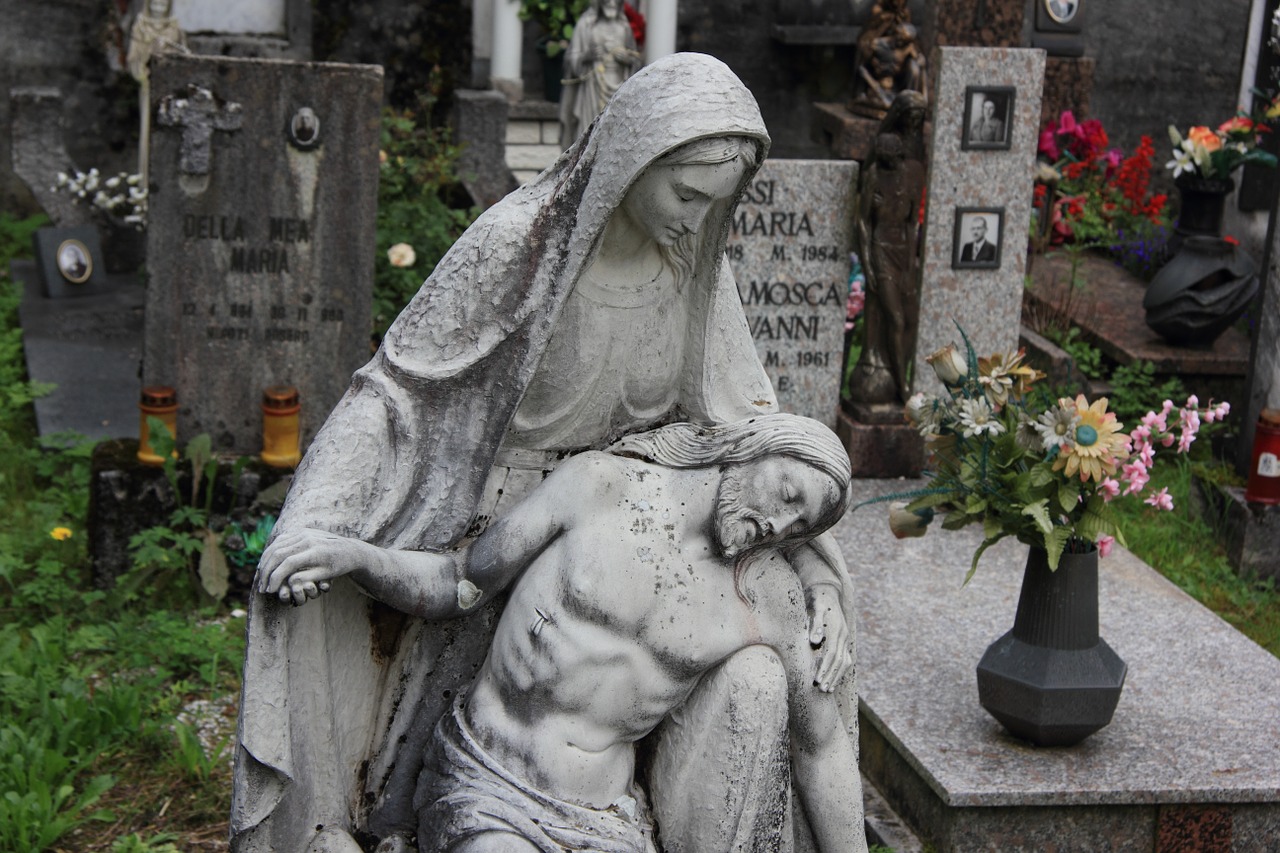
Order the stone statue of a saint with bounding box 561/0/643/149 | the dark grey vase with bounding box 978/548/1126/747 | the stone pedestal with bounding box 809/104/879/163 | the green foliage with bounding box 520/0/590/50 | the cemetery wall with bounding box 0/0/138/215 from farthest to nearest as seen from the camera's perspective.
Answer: the green foliage with bounding box 520/0/590/50 < the cemetery wall with bounding box 0/0/138/215 < the stone statue of a saint with bounding box 561/0/643/149 < the stone pedestal with bounding box 809/104/879/163 < the dark grey vase with bounding box 978/548/1126/747

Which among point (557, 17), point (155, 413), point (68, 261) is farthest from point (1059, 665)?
point (557, 17)

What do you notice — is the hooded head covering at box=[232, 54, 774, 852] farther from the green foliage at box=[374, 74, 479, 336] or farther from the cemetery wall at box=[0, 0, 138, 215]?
the cemetery wall at box=[0, 0, 138, 215]

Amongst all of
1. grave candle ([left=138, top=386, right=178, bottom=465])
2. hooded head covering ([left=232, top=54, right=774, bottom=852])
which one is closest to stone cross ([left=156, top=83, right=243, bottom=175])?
grave candle ([left=138, top=386, right=178, bottom=465])

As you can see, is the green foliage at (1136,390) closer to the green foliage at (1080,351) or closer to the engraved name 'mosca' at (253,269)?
the green foliage at (1080,351)

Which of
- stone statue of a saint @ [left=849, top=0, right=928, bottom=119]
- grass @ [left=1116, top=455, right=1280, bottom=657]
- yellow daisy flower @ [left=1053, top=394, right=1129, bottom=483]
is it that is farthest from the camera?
stone statue of a saint @ [left=849, top=0, right=928, bottom=119]

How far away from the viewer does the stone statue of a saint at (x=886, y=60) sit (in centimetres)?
1070

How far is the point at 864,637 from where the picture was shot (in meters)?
5.02

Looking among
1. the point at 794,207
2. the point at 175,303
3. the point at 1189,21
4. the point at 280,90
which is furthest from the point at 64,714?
the point at 1189,21

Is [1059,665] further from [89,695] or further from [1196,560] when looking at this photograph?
[89,695]

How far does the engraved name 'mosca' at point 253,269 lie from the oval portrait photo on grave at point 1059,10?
21.8 feet

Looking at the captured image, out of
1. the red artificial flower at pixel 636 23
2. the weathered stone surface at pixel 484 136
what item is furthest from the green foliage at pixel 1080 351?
the red artificial flower at pixel 636 23

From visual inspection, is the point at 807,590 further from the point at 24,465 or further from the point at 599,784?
the point at 24,465

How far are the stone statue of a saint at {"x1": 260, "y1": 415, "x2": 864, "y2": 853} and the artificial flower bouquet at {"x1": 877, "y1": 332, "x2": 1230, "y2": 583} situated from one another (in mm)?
1565

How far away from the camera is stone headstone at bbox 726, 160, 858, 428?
21.4 ft
